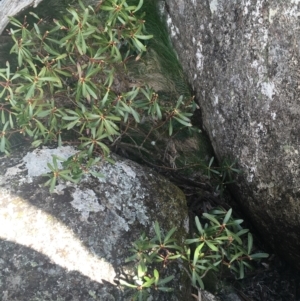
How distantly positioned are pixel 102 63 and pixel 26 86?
411mm

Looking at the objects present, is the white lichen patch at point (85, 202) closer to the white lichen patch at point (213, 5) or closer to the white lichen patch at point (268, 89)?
the white lichen patch at point (268, 89)

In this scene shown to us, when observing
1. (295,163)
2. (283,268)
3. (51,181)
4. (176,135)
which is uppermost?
(51,181)

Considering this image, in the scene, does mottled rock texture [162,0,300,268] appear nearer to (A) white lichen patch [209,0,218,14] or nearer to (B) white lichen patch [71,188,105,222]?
(A) white lichen patch [209,0,218,14]

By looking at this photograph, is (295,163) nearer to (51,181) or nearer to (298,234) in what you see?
(298,234)

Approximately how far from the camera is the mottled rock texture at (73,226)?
202 cm

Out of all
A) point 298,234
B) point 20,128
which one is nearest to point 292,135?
point 298,234

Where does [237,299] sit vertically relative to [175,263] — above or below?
below

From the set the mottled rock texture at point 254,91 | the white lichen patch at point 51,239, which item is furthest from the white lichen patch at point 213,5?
the white lichen patch at point 51,239

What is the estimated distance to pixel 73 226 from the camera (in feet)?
7.10

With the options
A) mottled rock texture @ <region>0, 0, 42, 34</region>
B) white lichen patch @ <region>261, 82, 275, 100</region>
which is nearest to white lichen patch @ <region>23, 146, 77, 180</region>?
mottled rock texture @ <region>0, 0, 42, 34</region>

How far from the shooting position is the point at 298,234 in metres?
2.26

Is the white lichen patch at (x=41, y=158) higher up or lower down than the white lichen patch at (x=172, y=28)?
lower down

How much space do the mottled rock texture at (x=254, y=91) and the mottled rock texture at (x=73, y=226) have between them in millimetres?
478

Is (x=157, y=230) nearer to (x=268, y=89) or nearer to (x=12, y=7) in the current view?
(x=268, y=89)
